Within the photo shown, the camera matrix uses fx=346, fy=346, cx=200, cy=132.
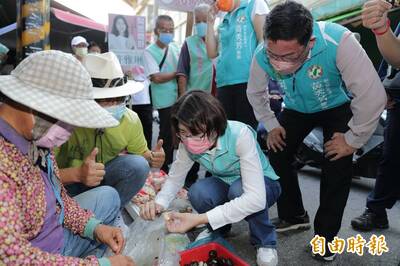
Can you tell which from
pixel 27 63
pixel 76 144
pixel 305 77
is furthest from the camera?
pixel 76 144

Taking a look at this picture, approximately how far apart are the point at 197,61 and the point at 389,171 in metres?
1.71

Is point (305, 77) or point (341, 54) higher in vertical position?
point (341, 54)

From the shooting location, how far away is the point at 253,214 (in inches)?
67.6

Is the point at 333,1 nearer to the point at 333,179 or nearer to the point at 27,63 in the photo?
the point at 333,179

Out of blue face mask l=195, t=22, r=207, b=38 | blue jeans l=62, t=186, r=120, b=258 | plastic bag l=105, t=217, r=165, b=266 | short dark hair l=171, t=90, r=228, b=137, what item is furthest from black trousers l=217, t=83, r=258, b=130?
blue jeans l=62, t=186, r=120, b=258

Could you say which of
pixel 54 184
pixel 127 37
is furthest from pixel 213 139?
pixel 127 37

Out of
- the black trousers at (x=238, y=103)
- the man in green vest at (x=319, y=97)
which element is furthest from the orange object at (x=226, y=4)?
the man in green vest at (x=319, y=97)

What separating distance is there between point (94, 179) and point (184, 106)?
501 millimetres

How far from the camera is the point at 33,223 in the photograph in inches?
41.3

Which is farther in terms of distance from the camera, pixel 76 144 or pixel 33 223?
pixel 76 144

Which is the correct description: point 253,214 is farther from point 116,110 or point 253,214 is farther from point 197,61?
point 197,61

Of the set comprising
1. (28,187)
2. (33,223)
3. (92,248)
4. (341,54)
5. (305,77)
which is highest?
(341,54)

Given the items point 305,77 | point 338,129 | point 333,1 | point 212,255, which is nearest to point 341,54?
point 305,77

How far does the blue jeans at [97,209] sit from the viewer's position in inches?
57.2
